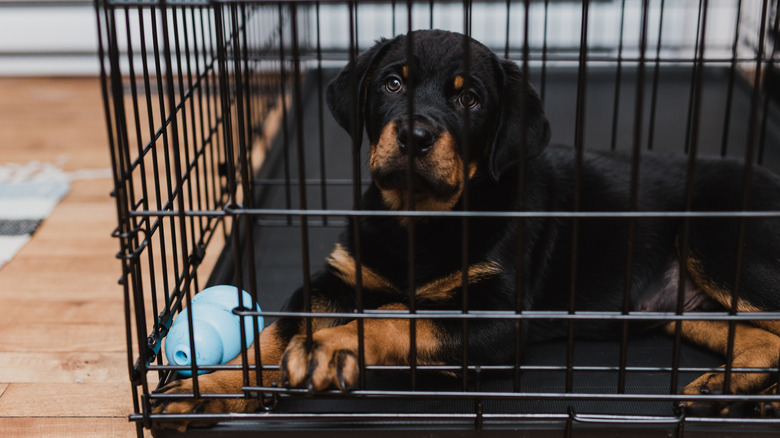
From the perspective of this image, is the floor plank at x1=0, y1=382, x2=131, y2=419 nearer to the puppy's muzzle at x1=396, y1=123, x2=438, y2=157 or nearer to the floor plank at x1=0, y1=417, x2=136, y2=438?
the floor plank at x1=0, y1=417, x2=136, y2=438

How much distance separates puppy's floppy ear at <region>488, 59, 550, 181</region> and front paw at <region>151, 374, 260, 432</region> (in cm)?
71

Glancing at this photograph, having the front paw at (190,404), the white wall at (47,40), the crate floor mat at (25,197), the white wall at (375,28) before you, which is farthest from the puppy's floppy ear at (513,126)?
the white wall at (47,40)

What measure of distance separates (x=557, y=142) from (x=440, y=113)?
1.66m

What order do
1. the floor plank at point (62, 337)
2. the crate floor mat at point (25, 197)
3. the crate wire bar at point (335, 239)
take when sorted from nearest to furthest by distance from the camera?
the crate wire bar at point (335, 239), the floor plank at point (62, 337), the crate floor mat at point (25, 197)

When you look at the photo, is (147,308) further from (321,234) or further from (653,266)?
(653,266)

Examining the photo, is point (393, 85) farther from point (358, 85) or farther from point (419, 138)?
point (419, 138)

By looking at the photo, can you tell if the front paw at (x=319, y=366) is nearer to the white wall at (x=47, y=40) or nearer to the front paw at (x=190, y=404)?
the front paw at (x=190, y=404)

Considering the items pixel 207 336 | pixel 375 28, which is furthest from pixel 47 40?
pixel 207 336

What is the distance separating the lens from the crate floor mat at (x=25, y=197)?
2893 millimetres

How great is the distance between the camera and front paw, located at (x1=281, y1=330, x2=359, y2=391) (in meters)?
1.59

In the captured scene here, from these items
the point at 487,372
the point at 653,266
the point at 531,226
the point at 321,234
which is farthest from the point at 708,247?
the point at 321,234

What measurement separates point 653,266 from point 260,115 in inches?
75.4

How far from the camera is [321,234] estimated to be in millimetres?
2793

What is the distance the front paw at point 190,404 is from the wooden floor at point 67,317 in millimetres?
212
